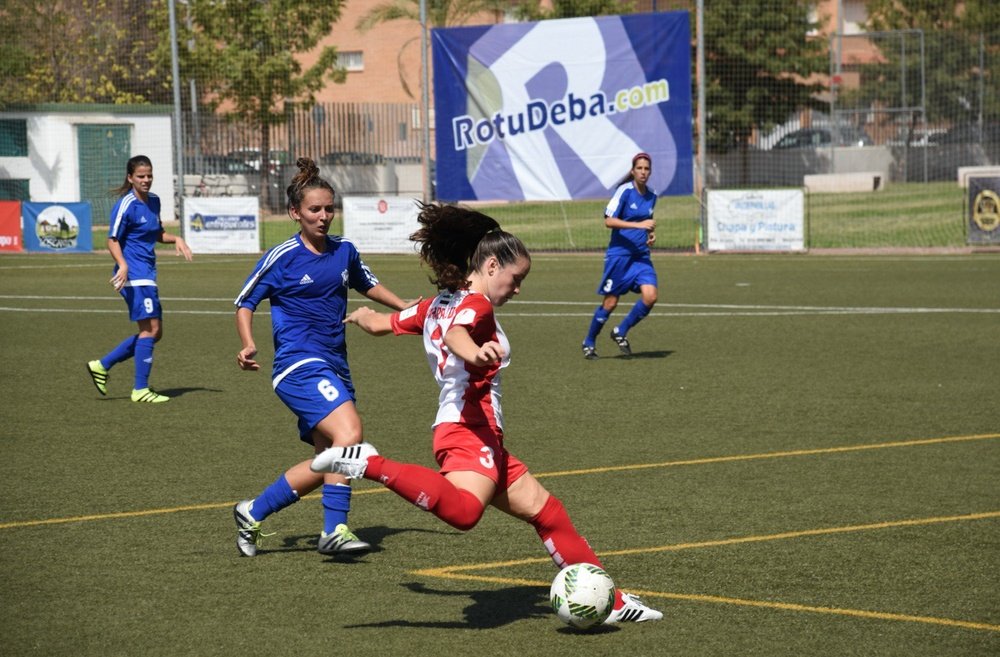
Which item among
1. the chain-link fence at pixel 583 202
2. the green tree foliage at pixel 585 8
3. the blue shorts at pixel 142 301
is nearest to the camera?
the blue shorts at pixel 142 301

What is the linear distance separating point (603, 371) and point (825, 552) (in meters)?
7.00

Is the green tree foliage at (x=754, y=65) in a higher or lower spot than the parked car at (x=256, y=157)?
higher

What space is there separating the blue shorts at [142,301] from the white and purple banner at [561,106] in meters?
19.0

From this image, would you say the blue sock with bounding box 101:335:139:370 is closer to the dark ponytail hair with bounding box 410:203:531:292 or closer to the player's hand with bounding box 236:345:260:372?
the player's hand with bounding box 236:345:260:372

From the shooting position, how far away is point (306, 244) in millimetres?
7180

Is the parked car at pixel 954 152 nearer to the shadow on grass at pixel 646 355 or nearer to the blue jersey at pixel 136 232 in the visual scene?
the shadow on grass at pixel 646 355

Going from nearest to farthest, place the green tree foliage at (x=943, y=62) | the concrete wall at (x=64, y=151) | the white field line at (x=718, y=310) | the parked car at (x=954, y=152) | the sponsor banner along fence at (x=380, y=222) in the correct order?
the white field line at (x=718, y=310) < the sponsor banner along fence at (x=380, y=222) < the concrete wall at (x=64, y=151) < the green tree foliage at (x=943, y=62) < the parked car at (x=954, y=152)

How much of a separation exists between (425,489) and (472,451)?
0.35m

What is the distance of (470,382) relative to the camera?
5.61m

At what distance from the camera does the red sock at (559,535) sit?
5738 mm

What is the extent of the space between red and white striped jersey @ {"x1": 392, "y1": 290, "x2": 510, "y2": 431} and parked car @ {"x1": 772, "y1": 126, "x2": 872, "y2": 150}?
39.9m

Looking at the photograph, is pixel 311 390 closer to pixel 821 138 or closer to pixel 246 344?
pixel 246 344

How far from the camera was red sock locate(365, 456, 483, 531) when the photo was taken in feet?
17.1

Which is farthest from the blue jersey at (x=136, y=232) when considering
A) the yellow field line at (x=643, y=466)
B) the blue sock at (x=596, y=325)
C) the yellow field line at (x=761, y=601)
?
the yellow field line at (x=761, y=601)
